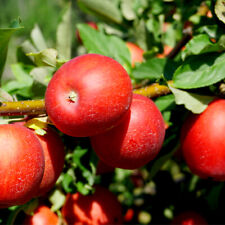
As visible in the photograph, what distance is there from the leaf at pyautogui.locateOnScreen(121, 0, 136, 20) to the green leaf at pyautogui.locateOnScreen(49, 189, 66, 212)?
713 millimetres

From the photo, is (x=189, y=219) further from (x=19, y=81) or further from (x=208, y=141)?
(x=19, y=81)

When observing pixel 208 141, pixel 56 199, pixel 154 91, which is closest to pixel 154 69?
pixel 154 91

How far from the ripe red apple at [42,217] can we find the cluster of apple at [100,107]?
365 millimetres

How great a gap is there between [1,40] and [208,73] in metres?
0.51

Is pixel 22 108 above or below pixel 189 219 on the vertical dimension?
above

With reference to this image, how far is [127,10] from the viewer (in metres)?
1.22

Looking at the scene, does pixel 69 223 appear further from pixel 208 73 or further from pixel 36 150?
pixel 208 73

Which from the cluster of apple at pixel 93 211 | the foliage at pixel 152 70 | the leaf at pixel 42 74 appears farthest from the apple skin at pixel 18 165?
the cluster of apple at pixel 93 211

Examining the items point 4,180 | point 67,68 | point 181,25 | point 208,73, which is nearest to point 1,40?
point 67,68

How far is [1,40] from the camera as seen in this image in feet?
2.35

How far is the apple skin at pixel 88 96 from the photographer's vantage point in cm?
60

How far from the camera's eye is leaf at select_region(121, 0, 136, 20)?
1220 millimetres

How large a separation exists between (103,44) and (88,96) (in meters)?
0.46

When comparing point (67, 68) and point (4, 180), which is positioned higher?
point (67, 68)
